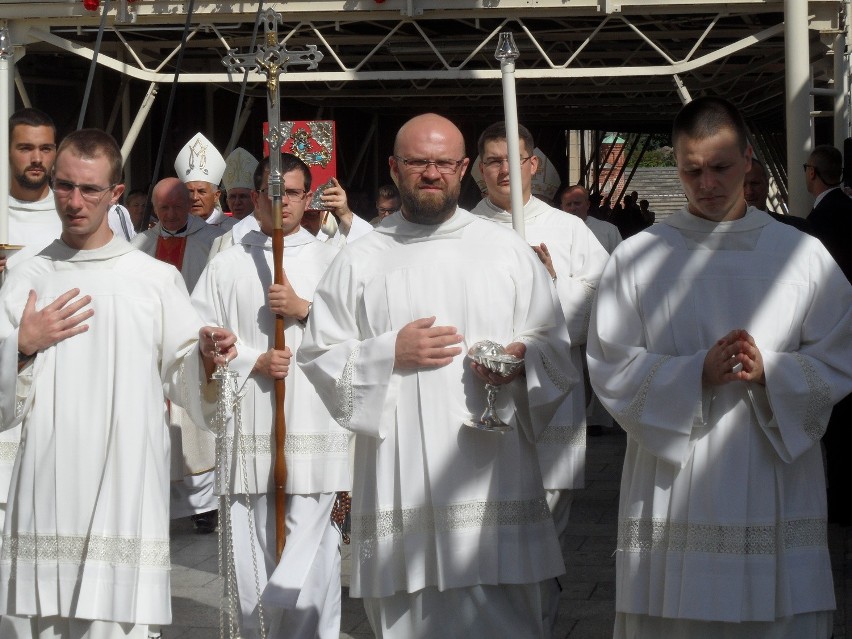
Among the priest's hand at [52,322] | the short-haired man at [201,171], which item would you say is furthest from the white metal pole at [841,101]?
the priest's hand at [52,322]

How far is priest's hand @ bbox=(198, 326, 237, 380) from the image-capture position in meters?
4.56

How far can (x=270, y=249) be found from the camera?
5988mm

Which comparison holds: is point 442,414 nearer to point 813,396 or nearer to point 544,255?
point 813,396

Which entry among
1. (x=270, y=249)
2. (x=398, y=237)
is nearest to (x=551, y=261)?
(x=270, y=249)

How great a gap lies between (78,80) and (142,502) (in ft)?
34.8

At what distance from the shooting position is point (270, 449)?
5.83 metres

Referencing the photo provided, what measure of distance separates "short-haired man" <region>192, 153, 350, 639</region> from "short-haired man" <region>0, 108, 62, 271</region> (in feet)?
2.50

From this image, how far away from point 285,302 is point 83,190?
1.20 meters

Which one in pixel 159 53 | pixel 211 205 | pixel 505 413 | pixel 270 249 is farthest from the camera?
pixel 159 53

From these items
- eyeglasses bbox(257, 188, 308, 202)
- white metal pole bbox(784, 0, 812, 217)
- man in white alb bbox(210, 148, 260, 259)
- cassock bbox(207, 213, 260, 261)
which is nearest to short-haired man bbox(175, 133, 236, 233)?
man in white alb bbox(210, 148, 260, 259)

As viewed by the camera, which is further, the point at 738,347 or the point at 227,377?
the point at 227,377

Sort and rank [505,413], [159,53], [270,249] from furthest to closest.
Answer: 1. [159,53]
2. [270,249]
3. [505,413]

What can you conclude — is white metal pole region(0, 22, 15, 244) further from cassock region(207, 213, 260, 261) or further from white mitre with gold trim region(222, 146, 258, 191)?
white mitre with gold trim region(222, 146, 258, 191)

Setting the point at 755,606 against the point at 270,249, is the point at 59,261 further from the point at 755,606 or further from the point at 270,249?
the point at 755,606
